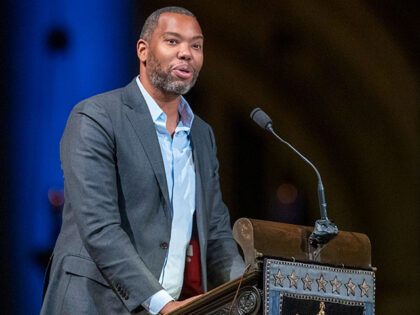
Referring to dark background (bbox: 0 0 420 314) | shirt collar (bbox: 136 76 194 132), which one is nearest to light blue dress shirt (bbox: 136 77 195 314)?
shirt collar (bbox: 136 76 194 132)

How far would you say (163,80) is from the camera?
2471 millimetres

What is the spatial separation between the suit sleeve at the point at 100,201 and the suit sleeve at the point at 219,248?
1.31ft

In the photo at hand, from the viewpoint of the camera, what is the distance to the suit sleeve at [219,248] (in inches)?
95.9

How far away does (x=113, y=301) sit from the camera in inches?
84.7

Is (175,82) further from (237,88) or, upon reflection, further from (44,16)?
(237,88)

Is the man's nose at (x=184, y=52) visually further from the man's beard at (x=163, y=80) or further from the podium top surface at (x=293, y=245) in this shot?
the podium top surface at (x=293, y=245)

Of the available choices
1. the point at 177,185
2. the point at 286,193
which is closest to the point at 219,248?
the point at 177,185

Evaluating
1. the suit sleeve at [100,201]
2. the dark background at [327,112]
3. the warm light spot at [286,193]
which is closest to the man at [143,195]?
the suit sleeve at [100,201]

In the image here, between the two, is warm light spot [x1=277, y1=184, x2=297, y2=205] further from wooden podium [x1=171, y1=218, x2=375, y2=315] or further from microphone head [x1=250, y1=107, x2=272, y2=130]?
wooden podium [x1=171, y1=218, x2=375, y2=315]

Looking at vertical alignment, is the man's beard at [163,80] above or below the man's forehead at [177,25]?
below

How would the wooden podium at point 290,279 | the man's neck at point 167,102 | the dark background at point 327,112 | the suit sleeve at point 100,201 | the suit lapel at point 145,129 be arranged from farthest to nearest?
the dark background at point 327,112
the man's neck at point 167,102
the suit lapel at point 145,129
the suit sleeve at point 100,201
the wooden podium at point 290,279

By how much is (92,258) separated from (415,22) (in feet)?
10.2

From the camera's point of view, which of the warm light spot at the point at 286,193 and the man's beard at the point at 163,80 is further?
the warm light spot at the point at 286,193

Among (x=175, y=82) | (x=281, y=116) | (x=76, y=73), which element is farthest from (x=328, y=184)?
(x=175, y=82)
